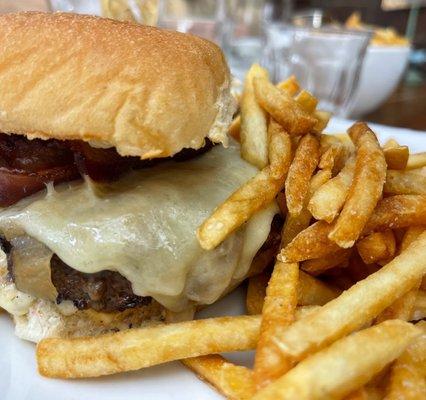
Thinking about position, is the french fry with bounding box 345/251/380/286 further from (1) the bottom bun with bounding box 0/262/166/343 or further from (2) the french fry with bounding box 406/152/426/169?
(1) the bottom bun with bounding box 0/262/166/343

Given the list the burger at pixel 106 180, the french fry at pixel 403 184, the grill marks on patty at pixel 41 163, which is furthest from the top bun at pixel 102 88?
the french fry at pixel 403 184

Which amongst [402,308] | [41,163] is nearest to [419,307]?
[402,308]

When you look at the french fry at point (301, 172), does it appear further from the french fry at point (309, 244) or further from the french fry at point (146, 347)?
the french fry at point (146, 347)

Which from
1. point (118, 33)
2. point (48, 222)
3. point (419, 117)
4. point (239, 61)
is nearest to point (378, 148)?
point (118, 33)

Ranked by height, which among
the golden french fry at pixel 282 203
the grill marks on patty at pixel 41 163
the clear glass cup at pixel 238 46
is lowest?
the clear glass cup at pixel 238 46

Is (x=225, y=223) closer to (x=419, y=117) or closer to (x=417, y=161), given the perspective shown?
(x=417, y=161)
